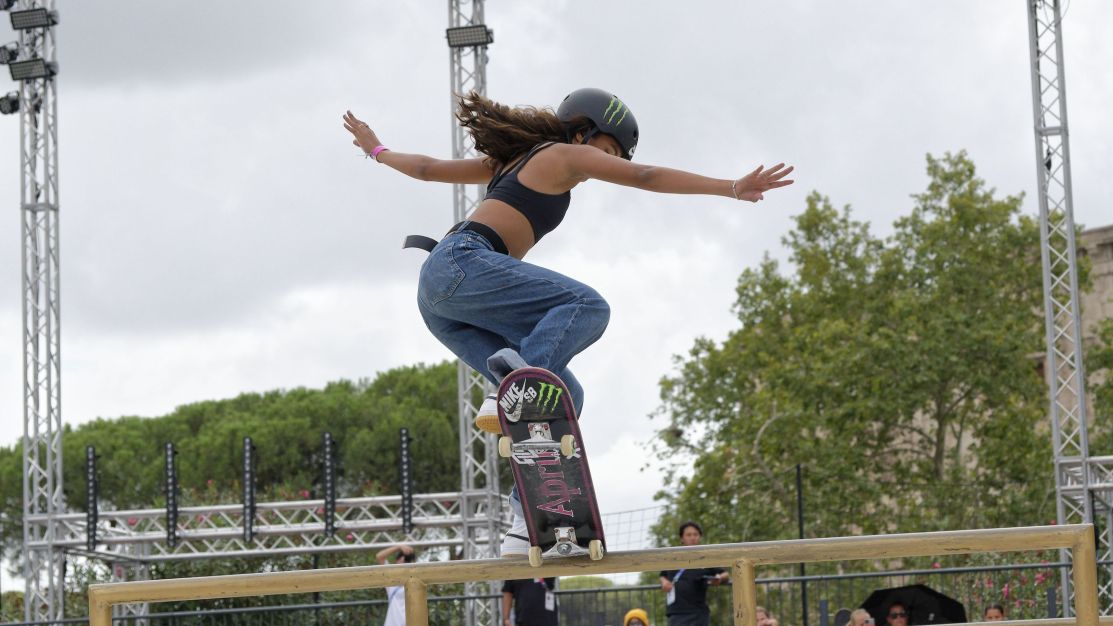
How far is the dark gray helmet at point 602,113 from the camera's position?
159 inches

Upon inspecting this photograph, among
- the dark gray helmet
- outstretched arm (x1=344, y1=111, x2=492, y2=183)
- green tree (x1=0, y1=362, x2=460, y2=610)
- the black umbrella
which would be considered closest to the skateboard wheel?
the dark gray helmet

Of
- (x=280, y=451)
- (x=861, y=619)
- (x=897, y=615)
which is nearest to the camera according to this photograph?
(x=861, y=619)

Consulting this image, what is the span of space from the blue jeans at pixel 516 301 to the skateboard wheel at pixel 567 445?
294mm

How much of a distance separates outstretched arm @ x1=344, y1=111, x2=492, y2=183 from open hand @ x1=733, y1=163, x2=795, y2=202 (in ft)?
3.48

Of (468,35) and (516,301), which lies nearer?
(516,301)

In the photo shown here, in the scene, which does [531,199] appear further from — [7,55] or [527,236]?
[7,55]

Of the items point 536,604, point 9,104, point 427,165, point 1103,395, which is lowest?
point 536,604

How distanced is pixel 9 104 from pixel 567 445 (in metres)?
15.5

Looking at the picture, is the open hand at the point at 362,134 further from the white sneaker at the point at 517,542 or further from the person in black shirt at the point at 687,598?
the person in black shirt at the point at 687,598

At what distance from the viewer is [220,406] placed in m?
42.1

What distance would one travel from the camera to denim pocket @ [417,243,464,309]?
390 centimetres

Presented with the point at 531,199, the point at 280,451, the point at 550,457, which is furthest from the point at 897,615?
the point at 280,451

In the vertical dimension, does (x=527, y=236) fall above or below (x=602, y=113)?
below

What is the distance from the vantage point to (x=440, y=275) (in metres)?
3.92
